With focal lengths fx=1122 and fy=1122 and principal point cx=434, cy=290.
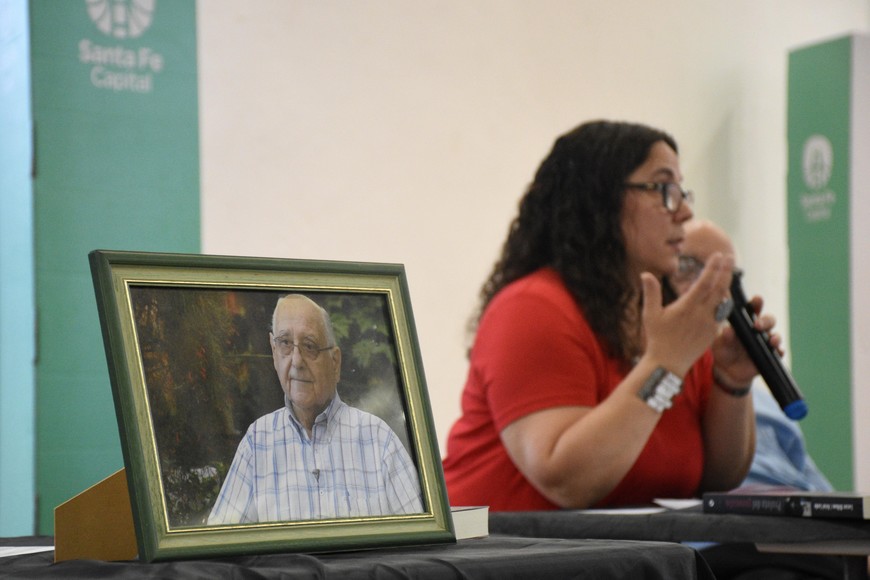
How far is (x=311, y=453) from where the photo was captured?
0.75m

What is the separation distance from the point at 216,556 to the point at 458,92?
8.38 ft

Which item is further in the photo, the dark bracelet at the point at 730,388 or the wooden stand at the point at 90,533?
the dark bracelet at the point at 730,388

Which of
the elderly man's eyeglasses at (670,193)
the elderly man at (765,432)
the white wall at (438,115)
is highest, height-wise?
the white wall at (438,115)

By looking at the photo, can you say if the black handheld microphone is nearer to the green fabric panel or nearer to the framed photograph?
the framed photograph

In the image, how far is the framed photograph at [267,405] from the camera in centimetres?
69

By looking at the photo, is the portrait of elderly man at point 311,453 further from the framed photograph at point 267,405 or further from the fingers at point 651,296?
the fingers at point 651,296

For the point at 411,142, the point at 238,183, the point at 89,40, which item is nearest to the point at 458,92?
the point at 411,142

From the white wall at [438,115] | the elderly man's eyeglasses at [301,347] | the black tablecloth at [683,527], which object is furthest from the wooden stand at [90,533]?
the white wall at [438,115]

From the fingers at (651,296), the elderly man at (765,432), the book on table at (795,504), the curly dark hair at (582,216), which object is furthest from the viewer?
the elderly man at (765,432)

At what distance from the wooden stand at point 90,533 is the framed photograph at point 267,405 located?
0.21 ft

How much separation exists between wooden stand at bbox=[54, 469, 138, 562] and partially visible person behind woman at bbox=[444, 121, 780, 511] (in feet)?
3.09

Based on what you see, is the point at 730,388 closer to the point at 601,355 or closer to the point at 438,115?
the point at 601,355

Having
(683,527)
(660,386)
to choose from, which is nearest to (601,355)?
(660,386)

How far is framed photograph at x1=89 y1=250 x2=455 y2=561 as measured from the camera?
69 cm
